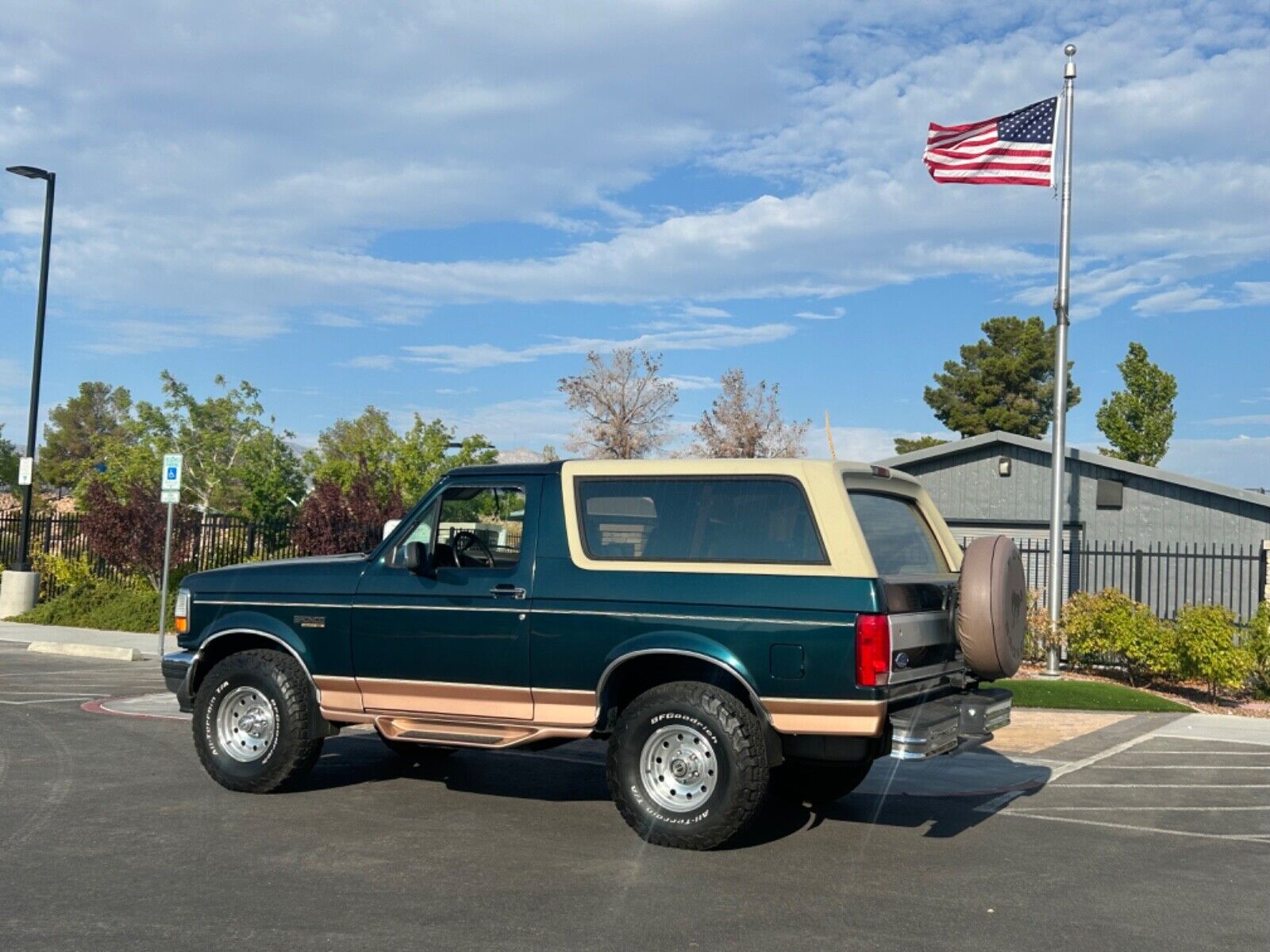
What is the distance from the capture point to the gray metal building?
21828mm

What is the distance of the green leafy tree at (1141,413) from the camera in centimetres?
4209

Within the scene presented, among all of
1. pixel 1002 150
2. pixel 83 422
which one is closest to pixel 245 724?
pixel 1002 150

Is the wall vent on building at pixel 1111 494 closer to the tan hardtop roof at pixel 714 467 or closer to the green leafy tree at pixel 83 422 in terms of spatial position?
the tan hardtop roof at pixel 714 467

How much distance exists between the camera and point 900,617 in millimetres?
7074

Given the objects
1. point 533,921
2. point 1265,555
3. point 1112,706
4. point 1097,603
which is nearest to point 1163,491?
point 1265,555

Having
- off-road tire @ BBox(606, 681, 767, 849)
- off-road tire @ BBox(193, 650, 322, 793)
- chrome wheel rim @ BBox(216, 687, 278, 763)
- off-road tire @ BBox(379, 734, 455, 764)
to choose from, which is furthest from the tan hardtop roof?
off-road tire @ BBox(379, 734, 455, 764)

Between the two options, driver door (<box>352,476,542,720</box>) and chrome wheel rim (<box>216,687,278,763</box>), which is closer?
driver door (<box>352,476,542,720</box>)

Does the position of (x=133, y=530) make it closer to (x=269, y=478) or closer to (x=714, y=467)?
(x=269, y=478)

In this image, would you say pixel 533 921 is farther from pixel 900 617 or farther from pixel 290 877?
pixel 900 617

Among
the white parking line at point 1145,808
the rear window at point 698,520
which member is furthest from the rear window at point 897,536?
the white parking line at point 1145,808

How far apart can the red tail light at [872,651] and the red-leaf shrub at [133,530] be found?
18635mm

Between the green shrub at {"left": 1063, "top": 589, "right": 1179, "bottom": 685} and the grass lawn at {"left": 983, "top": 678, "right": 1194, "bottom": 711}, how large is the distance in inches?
19.2

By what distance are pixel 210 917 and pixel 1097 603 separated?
13.7 meters

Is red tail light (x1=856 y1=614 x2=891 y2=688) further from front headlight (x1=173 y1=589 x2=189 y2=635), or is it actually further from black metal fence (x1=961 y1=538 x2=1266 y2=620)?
black metal fence (x1=961 y1=538 x2=1266 y2=620)
